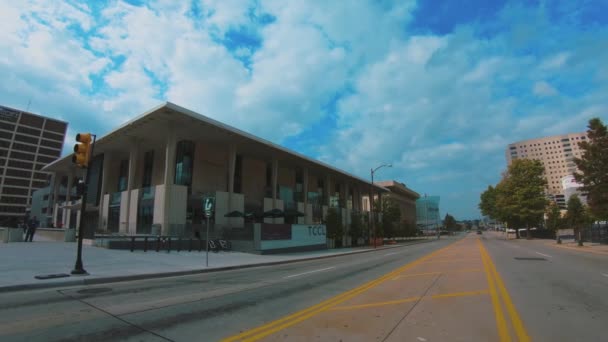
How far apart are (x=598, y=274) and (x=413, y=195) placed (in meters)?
101

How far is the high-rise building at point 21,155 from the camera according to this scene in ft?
350

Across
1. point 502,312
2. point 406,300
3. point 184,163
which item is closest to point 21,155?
point 184,163

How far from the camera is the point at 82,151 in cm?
1106

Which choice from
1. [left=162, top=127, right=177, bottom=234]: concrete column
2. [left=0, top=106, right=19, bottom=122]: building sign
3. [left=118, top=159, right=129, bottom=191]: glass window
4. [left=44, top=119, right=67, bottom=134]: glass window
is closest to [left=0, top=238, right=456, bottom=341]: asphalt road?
[left=162, top=127, right=177, bottom=234]: concrete column

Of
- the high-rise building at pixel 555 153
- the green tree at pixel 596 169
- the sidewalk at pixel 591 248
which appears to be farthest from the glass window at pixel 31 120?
the high-rise building at pixel 555 153

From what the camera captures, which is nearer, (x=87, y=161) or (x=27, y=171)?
(x=87, y=161)

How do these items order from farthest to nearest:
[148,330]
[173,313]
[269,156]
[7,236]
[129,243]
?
[269,156]
[7,236]
[129,243]
[173,313]
[148,330]

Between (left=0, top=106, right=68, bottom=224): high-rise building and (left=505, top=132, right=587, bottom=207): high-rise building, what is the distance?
189688 mm

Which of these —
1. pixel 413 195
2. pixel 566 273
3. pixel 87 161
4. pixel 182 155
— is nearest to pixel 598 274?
pixel 566 273

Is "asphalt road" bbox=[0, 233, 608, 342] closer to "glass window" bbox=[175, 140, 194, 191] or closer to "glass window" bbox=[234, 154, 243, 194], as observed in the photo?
"glass window" bbox=[175, 140, 194, 191]

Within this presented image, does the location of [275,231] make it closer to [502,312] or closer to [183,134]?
[183,134]

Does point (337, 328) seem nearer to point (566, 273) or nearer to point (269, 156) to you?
point (566, 273)

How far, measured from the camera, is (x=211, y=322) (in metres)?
5.65

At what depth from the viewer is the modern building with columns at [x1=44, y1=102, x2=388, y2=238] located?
96.1ft
